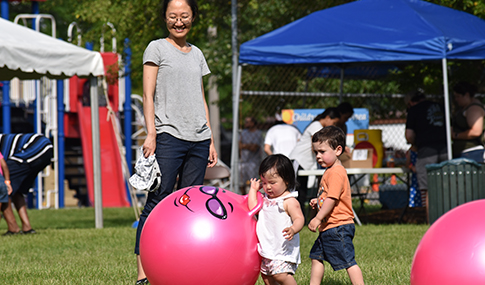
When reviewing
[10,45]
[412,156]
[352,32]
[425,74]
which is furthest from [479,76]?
[10,45]

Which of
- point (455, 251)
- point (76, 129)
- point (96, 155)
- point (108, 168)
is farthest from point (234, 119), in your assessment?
point (76, 129)

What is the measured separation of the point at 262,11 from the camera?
53.7 feet

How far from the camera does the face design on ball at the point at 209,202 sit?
4051 millimetres

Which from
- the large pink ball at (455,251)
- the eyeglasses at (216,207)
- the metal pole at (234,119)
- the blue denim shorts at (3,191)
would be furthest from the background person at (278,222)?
the metal pole at (234,119)

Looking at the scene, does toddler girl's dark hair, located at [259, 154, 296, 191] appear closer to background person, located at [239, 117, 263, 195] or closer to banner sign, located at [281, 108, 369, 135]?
banner sign, located at [281, 108, 369, 135]

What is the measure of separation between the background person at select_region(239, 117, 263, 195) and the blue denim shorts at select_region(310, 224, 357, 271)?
32.2 ft

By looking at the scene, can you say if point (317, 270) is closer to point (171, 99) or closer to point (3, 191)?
point (171, 99)

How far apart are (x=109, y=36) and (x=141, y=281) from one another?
7.93 m

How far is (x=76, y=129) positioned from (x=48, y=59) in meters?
9.39

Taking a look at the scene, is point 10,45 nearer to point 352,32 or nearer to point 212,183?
point 352,32

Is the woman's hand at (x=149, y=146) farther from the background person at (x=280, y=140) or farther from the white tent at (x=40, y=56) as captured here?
the background person at (x=280, y=140)

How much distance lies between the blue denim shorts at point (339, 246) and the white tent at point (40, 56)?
579cm

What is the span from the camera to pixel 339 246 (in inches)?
174

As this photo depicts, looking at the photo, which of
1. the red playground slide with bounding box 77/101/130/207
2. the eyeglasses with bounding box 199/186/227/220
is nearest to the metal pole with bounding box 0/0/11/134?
the red playground slide with bounding box 77/101/130/207
